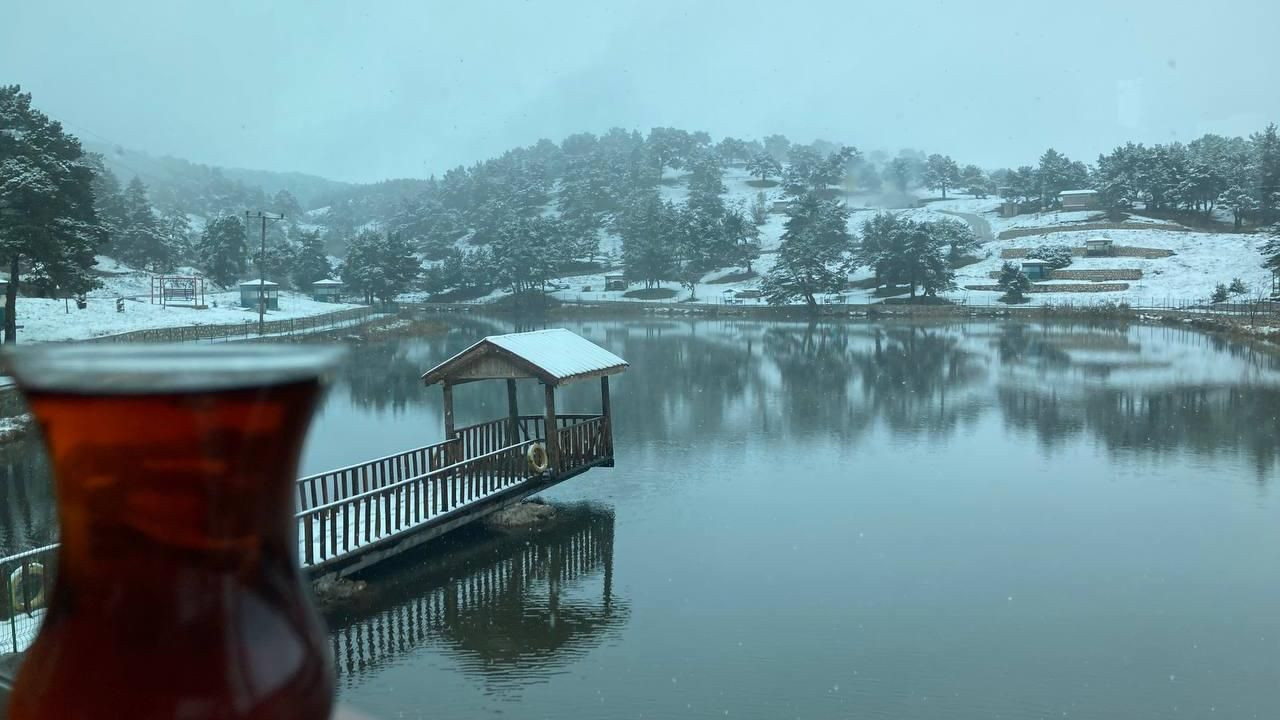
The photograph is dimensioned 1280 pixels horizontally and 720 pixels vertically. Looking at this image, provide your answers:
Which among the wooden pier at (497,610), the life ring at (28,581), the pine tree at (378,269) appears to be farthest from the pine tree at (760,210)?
the life ring at (28,581)

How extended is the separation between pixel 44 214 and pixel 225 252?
3946 cm

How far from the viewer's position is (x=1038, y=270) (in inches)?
2549

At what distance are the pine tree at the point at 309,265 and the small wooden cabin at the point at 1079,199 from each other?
55.6 meters

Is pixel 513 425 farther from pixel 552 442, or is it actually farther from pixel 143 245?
pixel 143 245

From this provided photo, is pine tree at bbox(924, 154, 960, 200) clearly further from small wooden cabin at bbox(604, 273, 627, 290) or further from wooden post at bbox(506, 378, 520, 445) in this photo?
wooden post at bbox(506, 378, 520, 445)

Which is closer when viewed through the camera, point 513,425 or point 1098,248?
point 513,425

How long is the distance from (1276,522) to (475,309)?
184 ft

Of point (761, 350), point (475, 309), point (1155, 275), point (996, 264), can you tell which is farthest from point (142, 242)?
point (1155, 275)

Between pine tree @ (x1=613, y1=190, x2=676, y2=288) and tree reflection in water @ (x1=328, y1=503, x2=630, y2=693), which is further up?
pine tree @ (x1=613, y1=190, x2=676, y2=288)

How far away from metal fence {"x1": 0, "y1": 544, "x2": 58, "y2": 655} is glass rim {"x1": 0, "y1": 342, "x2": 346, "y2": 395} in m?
6.99

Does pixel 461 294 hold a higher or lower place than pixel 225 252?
lower

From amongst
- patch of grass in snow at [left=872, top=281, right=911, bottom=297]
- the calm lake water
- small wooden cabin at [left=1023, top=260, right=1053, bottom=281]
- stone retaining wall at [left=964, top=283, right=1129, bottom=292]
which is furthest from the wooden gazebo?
small wooden cabin at [left=1023, top=260, right=1053, bottom=281]

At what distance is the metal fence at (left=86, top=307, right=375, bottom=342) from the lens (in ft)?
75.7

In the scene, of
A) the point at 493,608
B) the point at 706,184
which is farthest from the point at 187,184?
the point at 493,608
